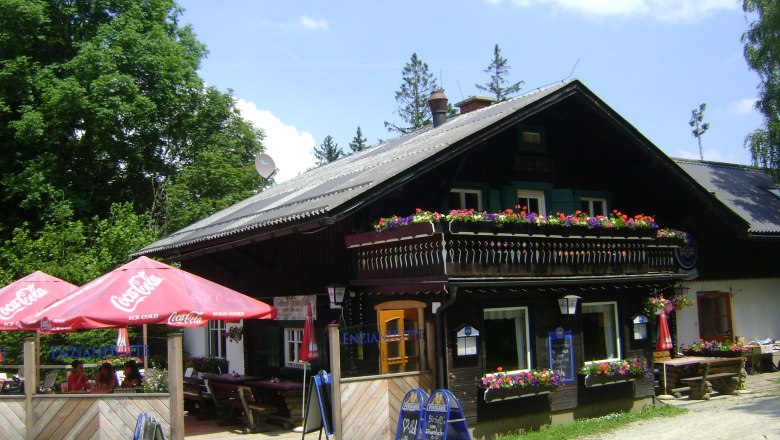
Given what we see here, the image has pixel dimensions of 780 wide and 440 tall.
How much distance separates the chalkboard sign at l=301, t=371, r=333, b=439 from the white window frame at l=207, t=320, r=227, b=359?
746 centimetres

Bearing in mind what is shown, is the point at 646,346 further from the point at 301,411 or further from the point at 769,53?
the point at 769,53

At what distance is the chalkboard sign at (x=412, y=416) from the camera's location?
952 centimetres

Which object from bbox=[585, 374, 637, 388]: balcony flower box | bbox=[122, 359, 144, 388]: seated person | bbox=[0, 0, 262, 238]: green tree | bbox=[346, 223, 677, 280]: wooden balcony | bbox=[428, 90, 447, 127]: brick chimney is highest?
bbox=[0, 0, 262, 238]: green tree

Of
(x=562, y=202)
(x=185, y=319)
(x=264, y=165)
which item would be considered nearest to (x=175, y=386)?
(x=185, y=319)

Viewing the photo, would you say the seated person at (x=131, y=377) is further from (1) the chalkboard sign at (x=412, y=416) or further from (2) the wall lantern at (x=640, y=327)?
(2) the wall lantern at (x=640, y=327)

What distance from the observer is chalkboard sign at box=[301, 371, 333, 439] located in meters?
10.5

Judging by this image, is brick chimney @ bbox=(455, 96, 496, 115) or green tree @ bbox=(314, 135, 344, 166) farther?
green tree @ bbox=(314, 135, 344, 166)

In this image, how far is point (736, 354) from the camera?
17266mm

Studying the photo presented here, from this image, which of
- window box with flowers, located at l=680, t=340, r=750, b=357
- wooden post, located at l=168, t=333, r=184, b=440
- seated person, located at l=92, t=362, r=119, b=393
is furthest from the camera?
window box with flowers, located at l=680, t=340, r=750, b=357

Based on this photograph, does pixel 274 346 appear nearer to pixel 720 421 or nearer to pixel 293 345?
pixel 293 345

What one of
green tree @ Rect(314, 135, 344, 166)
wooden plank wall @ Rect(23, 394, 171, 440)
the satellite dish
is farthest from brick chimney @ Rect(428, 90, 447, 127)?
green tree @ Rect(314, 135, 344, 166)

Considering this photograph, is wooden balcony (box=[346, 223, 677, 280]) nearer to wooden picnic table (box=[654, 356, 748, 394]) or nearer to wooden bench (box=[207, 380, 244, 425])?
wooden picnic table (box=[654, 356, 748, 394])

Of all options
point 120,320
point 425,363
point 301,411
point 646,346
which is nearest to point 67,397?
point 120,320

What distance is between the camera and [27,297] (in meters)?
13.0
